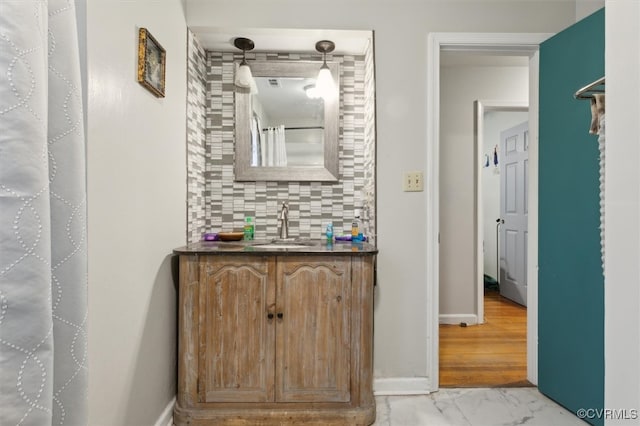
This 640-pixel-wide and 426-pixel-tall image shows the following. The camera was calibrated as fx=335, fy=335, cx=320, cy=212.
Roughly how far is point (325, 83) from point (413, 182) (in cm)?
84

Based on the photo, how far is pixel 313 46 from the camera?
2115 millimetres

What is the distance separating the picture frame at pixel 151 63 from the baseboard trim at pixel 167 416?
146 cm

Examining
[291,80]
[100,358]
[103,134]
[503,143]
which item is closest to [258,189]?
[291,80]

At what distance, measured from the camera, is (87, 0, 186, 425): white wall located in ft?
3.53

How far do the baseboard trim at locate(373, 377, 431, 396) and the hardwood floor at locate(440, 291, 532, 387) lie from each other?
18 cm

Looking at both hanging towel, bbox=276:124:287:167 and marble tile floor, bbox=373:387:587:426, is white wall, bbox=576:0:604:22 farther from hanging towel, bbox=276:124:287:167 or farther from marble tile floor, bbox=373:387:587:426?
marble tile floor, bbox=373:387:587:426

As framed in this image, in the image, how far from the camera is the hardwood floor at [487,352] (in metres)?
2.08

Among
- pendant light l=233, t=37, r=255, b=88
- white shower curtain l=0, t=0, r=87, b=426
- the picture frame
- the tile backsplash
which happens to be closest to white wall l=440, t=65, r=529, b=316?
the tile backsplash

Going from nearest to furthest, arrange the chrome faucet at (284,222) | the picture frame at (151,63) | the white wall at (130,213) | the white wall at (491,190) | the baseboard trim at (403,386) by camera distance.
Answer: the white wall at (130,213) → the picture frame at (151,63) → the baseboard trim at (403,386) → the chrome faucet at (284,222) → the white wall at (491,190)

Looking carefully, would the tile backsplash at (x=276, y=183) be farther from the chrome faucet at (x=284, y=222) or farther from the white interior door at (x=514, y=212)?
the white interior door at (x=514, y=212)

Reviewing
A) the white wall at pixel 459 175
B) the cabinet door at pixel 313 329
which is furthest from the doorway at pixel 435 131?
the white wall at pixel 459 175

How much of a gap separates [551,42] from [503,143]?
244cm

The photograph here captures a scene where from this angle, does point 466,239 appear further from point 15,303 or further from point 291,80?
point 15,303

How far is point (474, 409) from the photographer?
1771mm
